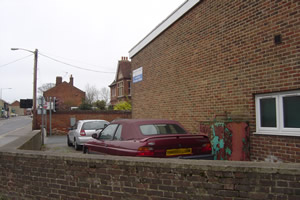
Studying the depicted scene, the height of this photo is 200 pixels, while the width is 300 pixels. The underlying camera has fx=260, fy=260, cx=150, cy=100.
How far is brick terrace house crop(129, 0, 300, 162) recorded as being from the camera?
5.12 meters

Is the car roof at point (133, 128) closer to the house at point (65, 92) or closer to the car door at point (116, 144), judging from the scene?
the car door at point (116, 144)

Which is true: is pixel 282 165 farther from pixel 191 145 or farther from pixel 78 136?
pixel 78 136

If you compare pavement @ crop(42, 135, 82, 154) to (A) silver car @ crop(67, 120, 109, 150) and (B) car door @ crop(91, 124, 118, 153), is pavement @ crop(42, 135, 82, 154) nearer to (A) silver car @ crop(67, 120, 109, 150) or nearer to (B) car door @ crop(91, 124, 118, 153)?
(A) silver car @ crop(67, 120, 109, 150)

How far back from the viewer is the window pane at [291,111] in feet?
16.4

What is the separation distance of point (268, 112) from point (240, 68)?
1.27m

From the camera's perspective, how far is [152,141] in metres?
4.54

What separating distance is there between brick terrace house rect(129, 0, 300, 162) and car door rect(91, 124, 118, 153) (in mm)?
2856

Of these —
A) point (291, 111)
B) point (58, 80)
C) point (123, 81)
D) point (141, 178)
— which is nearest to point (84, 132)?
point (291, 111)

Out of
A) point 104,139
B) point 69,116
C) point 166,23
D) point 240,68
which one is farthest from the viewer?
point 69,116

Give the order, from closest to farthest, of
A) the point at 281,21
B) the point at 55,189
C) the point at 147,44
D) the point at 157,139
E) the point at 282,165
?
the point at 282,165
the point at 55,189
the point at 157,139
the point at 281,21
the point at 147,44

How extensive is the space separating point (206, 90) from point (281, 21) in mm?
2816

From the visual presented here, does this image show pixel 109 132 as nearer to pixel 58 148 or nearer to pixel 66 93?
pixel 58 148

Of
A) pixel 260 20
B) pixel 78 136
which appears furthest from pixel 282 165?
pixel 78 136

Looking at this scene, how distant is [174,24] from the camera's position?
9445mm
